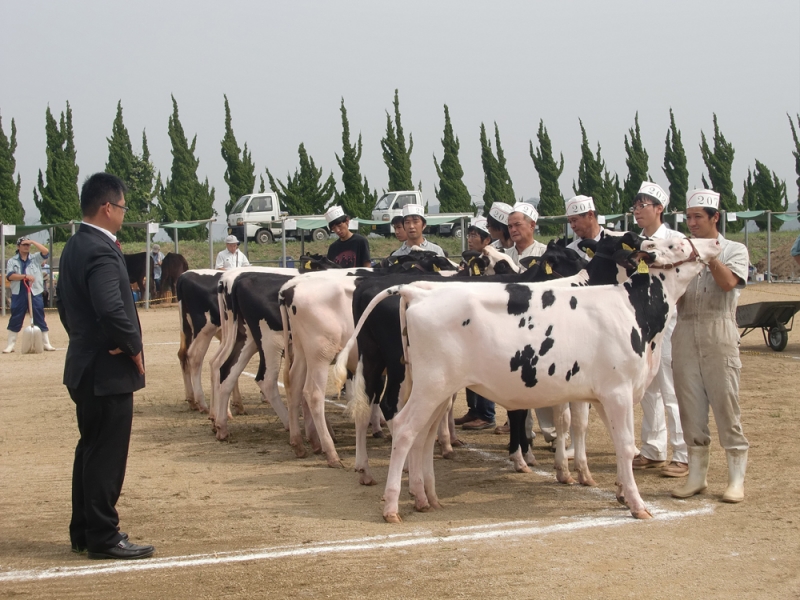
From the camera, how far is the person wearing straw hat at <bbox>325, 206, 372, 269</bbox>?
1200cm

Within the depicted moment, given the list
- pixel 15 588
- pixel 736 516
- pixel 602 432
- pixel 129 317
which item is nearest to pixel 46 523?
pixel 15 588

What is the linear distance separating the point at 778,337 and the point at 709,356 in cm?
1044

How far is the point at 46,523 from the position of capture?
6.71m

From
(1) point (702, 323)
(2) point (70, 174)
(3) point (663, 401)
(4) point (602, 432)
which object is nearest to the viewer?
(1) point (702, 323)

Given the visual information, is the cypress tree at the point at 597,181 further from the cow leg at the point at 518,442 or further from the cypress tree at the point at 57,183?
the cow leg at the point at 518,442

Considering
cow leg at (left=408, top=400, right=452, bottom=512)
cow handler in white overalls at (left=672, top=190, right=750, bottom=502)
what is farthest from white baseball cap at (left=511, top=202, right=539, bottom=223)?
cow leg at (left=408, top=400, right=452, bottom=512)

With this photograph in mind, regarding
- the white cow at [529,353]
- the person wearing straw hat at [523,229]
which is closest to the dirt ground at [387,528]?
the white cow at [529,353]

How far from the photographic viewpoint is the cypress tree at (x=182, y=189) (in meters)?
52.8

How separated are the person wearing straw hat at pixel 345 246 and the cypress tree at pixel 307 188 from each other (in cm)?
4004

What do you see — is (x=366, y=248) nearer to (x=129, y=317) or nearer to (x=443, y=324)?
(x=443, y=324)

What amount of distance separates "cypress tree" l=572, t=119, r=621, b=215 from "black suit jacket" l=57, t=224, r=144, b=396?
50453 mm

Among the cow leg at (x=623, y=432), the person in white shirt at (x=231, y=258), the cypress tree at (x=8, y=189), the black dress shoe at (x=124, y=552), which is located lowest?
the black dress shoe at (x=124, y=552)

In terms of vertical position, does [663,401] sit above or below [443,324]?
below

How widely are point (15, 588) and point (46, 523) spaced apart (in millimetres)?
1477
